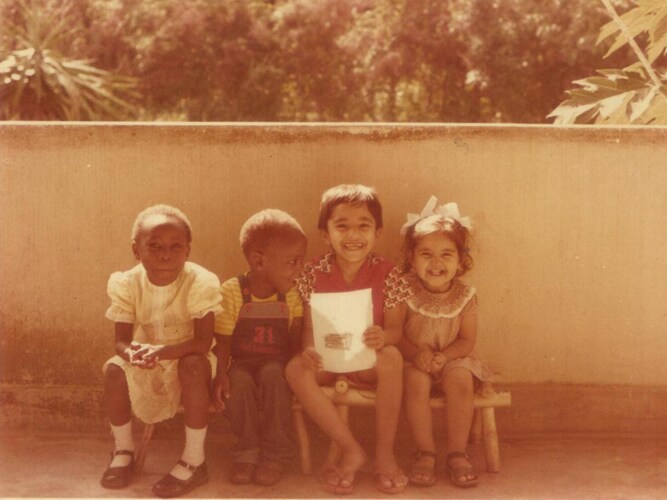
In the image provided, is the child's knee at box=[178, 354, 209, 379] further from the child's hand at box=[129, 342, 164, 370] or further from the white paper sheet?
the white paper sheet

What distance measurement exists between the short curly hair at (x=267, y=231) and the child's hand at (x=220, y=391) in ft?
1.78

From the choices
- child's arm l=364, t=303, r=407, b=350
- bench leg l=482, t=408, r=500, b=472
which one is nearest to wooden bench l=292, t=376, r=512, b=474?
bench leg l=482, t=408, r=500, b=472

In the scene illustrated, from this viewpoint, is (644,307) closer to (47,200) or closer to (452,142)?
(452,142)

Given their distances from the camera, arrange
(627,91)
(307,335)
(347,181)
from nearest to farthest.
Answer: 1. (307,335)
2. (347,181)
3. (627,91)

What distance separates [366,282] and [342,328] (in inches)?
9.0

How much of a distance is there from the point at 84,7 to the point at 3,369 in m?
16.3

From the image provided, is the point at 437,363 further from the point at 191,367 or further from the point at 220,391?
the point at 191,367

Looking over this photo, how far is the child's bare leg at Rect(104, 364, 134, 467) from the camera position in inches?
162

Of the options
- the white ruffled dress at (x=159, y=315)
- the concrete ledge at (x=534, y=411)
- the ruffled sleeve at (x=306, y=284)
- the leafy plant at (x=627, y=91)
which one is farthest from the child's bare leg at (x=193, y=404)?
the leafy plant at (x=627, y=91)

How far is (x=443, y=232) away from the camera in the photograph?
4.29 m

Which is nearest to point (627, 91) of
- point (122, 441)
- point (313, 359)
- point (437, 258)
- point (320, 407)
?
point (437, 258)

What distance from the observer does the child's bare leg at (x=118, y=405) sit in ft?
13.5

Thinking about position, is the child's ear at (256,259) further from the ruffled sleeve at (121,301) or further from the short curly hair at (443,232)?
the short curly hair at (443,232)

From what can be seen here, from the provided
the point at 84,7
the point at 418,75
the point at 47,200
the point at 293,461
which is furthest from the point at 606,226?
the point at 84,7
